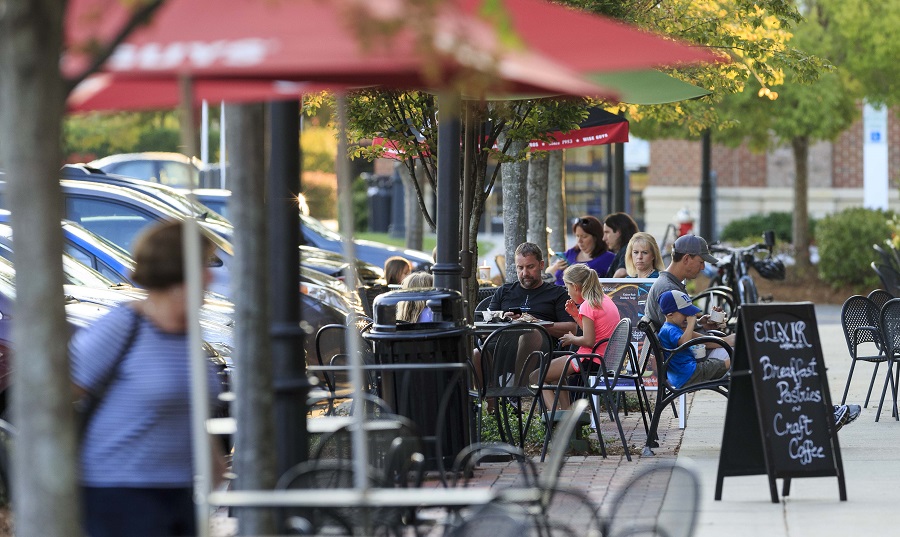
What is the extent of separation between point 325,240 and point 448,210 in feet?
30.8

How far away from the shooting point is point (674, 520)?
459 cm

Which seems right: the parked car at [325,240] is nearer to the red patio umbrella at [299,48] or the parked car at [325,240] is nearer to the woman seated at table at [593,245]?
the woman seated at table at [593,245]

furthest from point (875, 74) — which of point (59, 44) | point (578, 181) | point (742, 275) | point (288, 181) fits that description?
point (59, 44)

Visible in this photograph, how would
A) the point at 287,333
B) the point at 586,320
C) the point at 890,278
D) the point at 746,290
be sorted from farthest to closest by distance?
the point at 746,290 < the point at 890,278 < the point at 586,320 < the point at 287,333

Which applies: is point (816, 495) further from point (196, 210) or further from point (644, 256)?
point (196, 210)

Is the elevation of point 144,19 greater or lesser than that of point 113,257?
greater

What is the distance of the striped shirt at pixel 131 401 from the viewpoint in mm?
4410

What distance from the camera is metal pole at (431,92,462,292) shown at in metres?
8.78

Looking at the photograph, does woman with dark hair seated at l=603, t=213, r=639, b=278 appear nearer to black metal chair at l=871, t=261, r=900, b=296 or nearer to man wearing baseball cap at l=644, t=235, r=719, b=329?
black metal chair at l=871, t=261, r=900, b=296

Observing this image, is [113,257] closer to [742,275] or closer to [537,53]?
[537,53]

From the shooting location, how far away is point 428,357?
7.88 meters

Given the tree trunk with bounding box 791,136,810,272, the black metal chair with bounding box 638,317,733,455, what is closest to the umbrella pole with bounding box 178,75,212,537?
the black metal chair with bounding box 638,317,733,455

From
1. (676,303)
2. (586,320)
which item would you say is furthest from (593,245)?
(676,303)

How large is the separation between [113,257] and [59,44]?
319 inches
